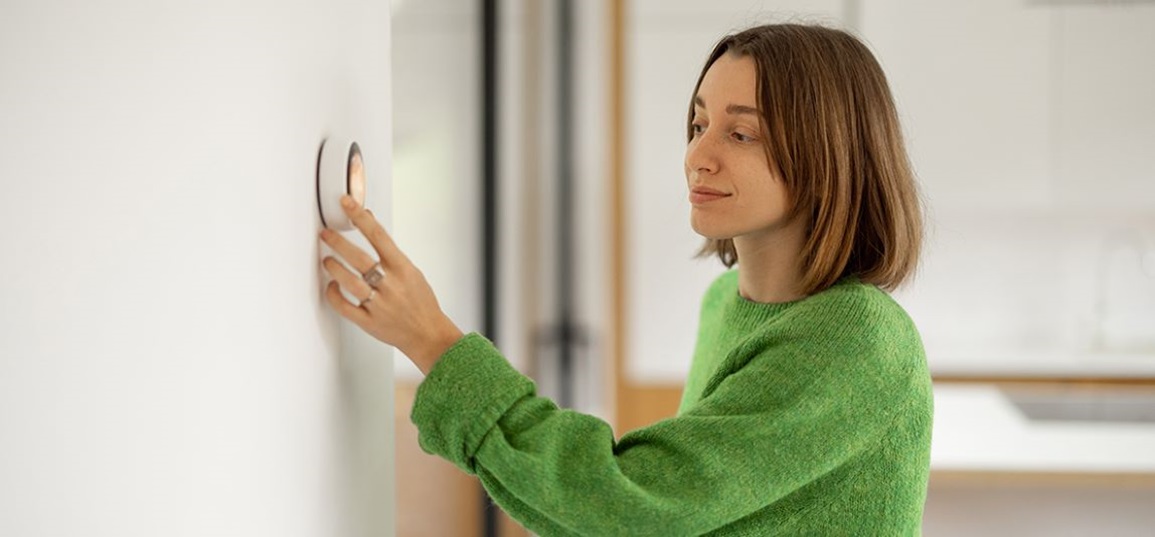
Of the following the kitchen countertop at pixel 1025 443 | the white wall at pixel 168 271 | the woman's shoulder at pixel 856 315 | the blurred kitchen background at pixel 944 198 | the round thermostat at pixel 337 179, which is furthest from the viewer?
the blurred kitchen background at pixel 944 198

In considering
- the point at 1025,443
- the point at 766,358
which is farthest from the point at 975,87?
the point at 766,358

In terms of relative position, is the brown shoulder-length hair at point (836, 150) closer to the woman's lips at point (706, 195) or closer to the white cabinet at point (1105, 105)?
the woman's lips at point (706, 195)

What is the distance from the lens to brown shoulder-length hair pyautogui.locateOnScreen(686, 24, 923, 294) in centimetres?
100

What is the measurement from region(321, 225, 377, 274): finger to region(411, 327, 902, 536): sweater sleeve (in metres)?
0.09

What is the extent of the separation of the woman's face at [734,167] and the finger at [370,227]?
0.31 meters

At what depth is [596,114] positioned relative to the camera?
399 centimetres

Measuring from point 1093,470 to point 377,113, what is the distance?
2040 mm

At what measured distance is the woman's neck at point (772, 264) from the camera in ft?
3.53

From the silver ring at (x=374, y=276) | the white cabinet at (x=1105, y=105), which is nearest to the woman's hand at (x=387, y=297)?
the silver ring at (x=374, y=276)

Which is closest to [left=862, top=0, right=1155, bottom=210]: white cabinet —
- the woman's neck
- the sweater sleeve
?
the woman's neck

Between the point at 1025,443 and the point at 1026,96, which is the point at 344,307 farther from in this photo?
the point at 1026,96

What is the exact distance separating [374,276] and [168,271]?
28cm

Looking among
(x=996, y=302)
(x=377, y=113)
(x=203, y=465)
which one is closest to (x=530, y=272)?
(x=996, y=302)

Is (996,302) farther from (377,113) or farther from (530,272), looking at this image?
(377,113)
